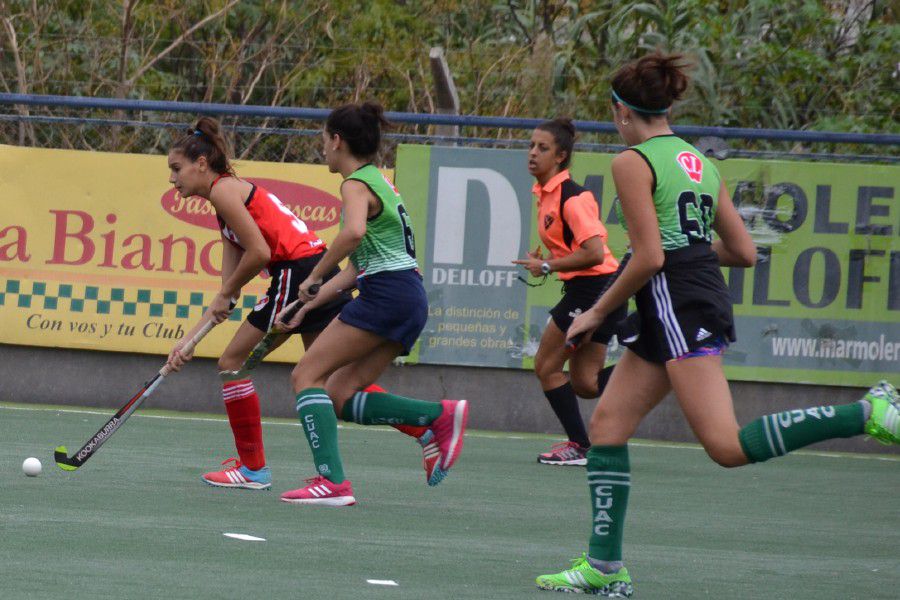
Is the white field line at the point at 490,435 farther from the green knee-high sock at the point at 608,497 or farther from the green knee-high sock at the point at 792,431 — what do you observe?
the green knee-high sock at the point at 792,431

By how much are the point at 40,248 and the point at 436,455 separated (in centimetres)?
516

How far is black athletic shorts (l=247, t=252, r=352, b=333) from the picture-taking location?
284 inches

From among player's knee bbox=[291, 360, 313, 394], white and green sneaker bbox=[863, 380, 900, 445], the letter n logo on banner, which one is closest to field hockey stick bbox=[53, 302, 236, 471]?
player's knee bbox=[291, 360, 313, 394]

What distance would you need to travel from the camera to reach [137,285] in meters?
11.3

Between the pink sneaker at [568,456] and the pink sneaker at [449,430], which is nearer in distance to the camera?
the pink sneaker at [449,430]

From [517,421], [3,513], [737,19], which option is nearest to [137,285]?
[517,421]

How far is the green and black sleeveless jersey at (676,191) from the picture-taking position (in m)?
4.85

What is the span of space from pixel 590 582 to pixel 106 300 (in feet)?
23.2

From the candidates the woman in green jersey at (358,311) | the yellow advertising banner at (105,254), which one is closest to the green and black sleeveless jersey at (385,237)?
the woman in green jersey at (358,311)

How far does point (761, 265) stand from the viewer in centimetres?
1100

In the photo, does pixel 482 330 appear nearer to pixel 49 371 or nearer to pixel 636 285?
pixel 49 371

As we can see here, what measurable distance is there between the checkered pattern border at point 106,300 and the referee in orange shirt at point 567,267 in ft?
9.48

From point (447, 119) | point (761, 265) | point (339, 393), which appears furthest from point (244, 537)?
point (761, 265)

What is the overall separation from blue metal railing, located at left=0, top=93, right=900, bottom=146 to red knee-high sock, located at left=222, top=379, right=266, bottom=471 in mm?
4021
